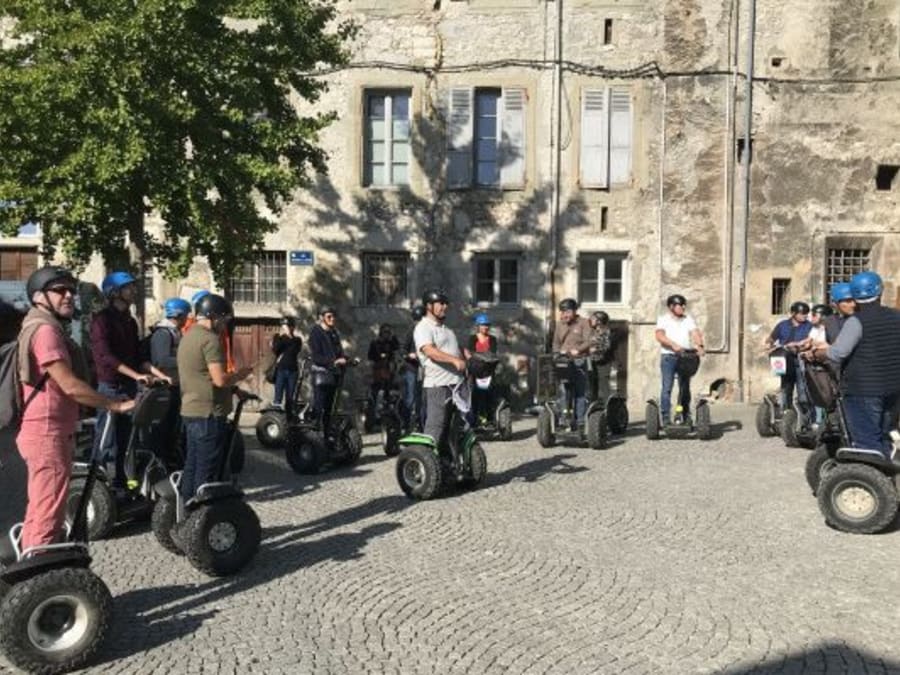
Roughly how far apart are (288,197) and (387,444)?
163 inches

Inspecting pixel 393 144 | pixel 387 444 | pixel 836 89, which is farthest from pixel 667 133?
pixel 387 444

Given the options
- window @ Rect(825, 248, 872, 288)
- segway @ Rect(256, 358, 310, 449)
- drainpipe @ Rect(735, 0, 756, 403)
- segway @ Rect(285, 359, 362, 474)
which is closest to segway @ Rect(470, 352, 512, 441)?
segway @ Rect(285, 359, 362, 474)

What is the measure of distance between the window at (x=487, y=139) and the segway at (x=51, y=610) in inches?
540

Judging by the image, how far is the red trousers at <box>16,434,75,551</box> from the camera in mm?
4391

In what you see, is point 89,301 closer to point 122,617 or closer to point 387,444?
point 387,444

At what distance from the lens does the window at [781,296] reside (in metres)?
17.1

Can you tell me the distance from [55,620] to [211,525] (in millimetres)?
1414

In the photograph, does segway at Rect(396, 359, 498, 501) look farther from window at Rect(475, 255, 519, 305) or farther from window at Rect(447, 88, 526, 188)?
window at Rect(447, 88, 526, 188)

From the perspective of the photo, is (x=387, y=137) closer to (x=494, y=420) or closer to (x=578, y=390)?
(x=494, y=420)

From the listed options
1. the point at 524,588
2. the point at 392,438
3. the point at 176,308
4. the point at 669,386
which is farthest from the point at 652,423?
the point at 524,588

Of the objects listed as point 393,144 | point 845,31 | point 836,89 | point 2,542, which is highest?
point 845,31

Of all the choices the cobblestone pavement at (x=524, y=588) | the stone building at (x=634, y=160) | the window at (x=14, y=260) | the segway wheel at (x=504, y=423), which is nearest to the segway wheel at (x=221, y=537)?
the cobblestone pavement at (x=524, y=588)

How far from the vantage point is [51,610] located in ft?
13.7

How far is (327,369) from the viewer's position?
34.1ft
